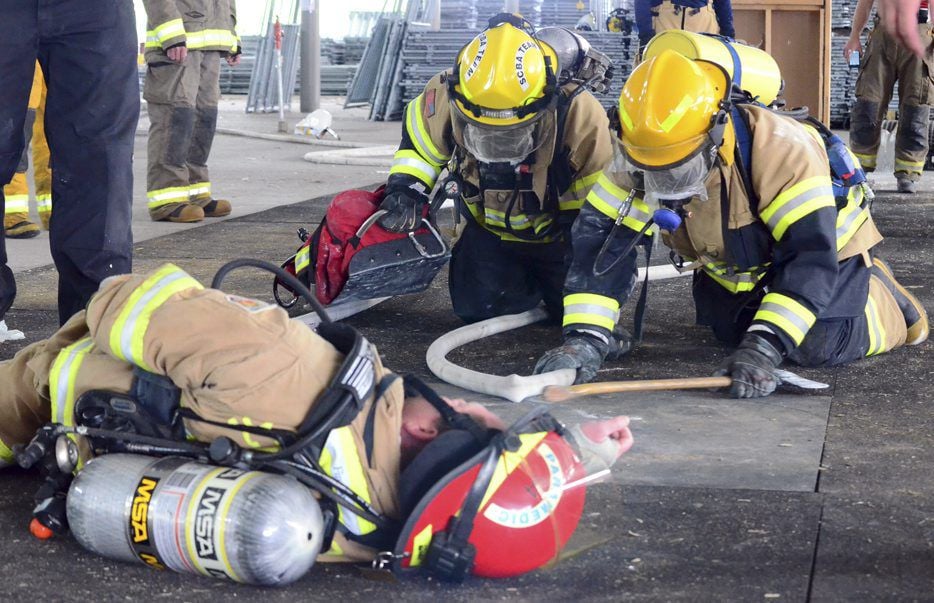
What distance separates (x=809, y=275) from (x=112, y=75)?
2.21m

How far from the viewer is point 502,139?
4.00 metres

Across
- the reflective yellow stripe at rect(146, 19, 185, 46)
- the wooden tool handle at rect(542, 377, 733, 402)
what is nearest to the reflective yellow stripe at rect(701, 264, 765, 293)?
the wooden tool handle at rect(542, 377, 733, 402)

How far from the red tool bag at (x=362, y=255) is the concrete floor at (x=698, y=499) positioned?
0.19 m

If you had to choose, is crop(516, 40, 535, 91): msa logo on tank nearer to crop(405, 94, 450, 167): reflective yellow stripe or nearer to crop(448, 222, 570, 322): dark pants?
crop(405, 94, 450, 167): reflective yellow stripe

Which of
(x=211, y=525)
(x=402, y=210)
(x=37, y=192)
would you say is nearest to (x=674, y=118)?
(x=402, y=210)

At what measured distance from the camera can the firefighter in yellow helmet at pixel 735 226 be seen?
3385 mm

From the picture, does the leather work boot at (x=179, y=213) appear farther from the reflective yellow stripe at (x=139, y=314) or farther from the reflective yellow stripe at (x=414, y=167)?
the reflective yellow stripe at (x=139, y=314)

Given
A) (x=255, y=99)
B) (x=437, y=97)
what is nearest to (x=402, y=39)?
(x=255, y=99)

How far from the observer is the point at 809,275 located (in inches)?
138

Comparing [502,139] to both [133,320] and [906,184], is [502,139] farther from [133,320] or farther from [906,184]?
[906,184]

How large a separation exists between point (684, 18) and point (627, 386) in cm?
442

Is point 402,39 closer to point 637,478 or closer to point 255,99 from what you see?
point 255,99

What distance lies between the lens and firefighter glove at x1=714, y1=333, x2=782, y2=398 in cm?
348

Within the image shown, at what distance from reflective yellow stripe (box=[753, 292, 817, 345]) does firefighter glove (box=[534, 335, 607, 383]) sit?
0.51 metres
